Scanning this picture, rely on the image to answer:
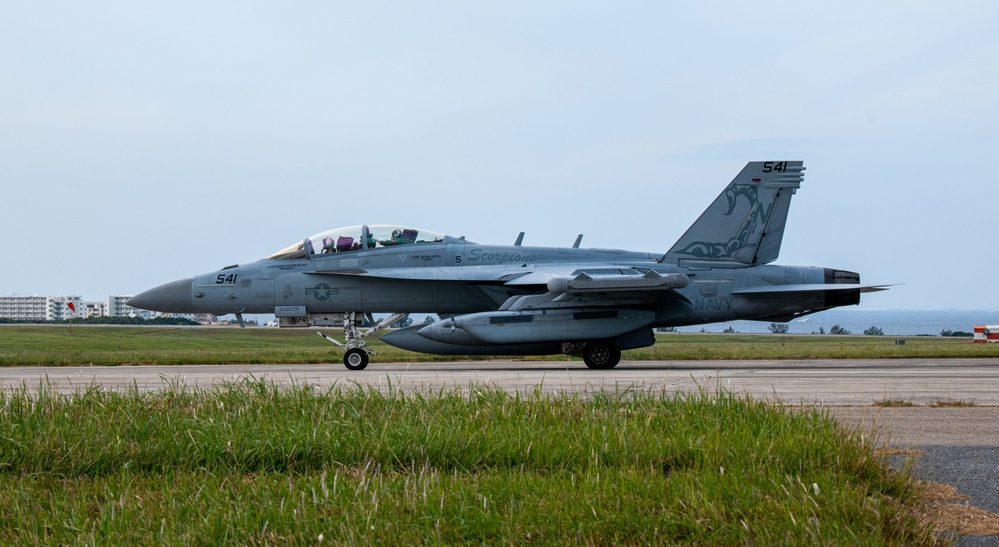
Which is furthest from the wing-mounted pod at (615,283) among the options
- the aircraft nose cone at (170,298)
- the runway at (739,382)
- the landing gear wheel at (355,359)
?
the aircraft nose cone at (170,298)

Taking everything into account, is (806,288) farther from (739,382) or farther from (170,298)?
(170,298)

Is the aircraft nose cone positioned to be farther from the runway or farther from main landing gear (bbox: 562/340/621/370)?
main landing gear (bbox: 562/340/621/370)

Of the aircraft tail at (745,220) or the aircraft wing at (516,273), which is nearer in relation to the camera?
the aircraft wing at (516,273)

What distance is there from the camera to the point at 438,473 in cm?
498

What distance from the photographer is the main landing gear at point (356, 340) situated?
18.2 m

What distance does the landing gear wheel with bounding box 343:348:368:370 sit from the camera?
18.2 m

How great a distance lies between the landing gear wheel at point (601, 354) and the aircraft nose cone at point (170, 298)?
782 centimetres

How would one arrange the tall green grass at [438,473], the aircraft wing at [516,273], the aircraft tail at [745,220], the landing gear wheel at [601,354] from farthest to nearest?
1. the aircraft tail at [745,220]
2. the landing gear wheel at [601,354]
3. the aircraft wing at [516,273]
4. the tall green grass at [438,473]

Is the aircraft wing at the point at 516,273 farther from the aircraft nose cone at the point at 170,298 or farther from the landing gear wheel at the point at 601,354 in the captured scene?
the aircraft nose cone at the point at 170,298

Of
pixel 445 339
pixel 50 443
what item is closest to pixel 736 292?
pixel 445 339

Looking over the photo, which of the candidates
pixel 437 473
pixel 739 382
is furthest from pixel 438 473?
pixel 739 382

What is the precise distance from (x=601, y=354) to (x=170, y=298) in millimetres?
8481

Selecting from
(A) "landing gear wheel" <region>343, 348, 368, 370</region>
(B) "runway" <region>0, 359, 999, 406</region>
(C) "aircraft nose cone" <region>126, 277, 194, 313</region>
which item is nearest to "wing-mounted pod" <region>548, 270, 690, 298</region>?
(B) "runway" <region>0, 359, 999, 406</region>

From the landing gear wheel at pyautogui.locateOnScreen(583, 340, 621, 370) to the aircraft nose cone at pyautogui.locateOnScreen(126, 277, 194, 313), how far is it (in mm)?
7823
